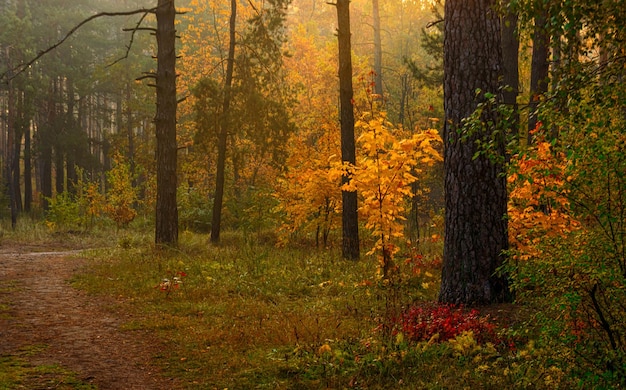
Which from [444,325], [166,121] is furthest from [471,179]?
[166,121]

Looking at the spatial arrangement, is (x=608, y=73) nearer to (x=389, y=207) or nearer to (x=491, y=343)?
(x=491, y=343)

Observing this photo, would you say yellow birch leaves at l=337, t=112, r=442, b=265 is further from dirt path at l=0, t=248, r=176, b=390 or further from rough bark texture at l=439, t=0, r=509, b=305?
dirt path at l=0, t=248, r=176, b=390

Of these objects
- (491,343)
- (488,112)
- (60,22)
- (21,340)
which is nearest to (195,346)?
(21,340)

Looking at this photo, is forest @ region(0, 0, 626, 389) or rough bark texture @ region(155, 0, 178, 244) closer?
forest @ region(0, 0, 626, 389)

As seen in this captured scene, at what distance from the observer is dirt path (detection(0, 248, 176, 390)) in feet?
14.6

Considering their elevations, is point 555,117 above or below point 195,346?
above

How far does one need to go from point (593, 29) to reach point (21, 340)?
5.93 m

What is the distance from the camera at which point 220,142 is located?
50.3ft

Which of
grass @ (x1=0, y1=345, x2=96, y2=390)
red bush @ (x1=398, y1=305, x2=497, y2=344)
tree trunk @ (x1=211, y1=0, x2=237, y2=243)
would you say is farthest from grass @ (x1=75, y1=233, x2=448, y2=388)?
tree trunk @ (x1=211, y1=0, x2=237, y2=243)

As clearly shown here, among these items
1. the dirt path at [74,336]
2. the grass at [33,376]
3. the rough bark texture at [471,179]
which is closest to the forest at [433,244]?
the rough bark texture at [471,179]

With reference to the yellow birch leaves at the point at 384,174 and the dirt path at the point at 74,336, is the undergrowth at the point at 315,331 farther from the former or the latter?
the yellow birch leaves at the point at 384,174

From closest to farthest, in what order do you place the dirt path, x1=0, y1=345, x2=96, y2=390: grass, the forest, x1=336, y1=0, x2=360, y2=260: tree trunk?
the forest < x1=0, y1=345, x2=96, y2=390: grass < the dirt path < x1=336, y1=0, x2=360, y2=260: tree trunk

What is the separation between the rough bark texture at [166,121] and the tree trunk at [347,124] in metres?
3.85

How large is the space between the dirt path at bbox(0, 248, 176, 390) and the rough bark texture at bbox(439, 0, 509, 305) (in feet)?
11.1
